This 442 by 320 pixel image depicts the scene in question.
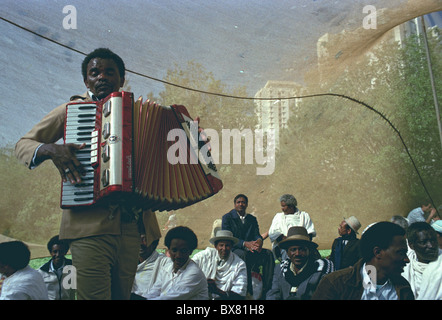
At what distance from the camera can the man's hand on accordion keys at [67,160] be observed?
7.50ft

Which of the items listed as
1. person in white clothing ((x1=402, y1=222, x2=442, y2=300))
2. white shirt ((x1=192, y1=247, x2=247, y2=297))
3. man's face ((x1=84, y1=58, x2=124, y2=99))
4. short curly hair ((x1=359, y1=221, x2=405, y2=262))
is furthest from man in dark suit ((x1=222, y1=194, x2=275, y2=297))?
man's face ((x1=84, y1=58, x2=124, y2=99))

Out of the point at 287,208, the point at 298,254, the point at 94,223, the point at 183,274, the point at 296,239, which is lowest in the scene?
the point at 183,274

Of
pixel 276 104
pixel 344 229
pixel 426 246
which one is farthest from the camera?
pixel 276 104

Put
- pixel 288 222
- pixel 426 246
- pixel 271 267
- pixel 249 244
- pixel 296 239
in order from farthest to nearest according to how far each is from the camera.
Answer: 1. pixel 288 222
2. pixel 271 267
3. pixel 249 244
4. pixel 296 239
5. pixel 426 246

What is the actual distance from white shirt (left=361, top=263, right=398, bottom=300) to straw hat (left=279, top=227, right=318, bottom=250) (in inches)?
51.5

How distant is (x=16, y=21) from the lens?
6215 mm

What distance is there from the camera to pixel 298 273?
3.68 m

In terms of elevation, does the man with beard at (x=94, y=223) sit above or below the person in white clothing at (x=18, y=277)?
above

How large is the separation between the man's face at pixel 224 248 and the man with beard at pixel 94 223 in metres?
1.90

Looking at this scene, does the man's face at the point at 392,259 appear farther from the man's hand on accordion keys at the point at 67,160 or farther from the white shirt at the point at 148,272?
the white shirt at the point at 148,272

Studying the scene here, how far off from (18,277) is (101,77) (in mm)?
1583

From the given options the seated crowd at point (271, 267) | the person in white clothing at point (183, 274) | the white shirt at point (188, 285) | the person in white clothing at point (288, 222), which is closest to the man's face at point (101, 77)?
the seated crowd at point (271, 267)

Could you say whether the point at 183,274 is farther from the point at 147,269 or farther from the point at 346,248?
the point at 346,248

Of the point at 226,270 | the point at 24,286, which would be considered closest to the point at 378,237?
the point at 226,270
